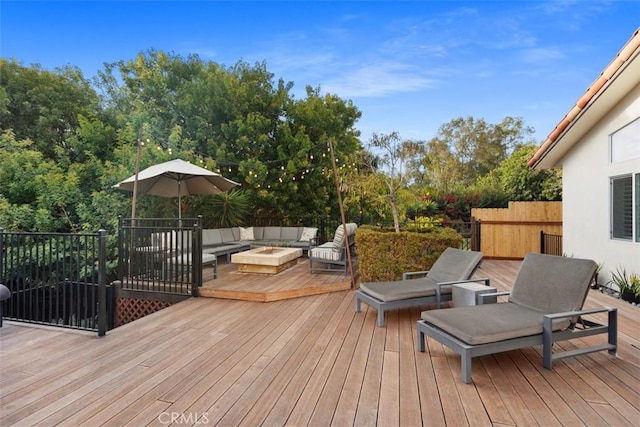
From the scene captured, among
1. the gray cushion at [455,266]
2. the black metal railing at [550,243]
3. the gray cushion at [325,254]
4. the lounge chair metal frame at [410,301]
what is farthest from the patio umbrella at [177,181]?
the black metal railing at [550,243]

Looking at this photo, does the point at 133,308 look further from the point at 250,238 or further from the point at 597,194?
the point at 597,194

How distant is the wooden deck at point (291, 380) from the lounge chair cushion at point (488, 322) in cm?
33

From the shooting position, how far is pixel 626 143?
17.4 feet

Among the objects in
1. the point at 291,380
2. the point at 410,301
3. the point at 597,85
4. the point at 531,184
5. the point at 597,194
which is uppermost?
the point at 597,85

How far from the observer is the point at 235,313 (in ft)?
14.9

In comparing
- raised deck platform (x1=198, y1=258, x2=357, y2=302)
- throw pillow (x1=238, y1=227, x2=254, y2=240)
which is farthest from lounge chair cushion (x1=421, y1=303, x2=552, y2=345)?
throw pillow (x1=238, y1=227, x2=254, y2=240)

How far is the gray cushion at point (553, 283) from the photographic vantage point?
9.77 feet

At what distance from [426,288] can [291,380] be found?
226cm

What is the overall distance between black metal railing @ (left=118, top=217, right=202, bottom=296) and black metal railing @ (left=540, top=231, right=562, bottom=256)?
8.18 metres

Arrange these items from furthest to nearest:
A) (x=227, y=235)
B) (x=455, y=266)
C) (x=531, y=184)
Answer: (x=531, y=184)
(x=227, y=235)
(x=455, y=266)

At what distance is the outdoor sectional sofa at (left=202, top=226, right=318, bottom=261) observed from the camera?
8.17 meters

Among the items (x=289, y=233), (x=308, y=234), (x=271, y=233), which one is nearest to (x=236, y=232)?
(x=271, y=233)

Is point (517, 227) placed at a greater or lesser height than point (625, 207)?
lesser

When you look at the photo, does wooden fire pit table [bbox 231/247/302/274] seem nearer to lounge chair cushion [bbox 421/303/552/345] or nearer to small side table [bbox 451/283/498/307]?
small side table [bbox 451/283/498/307]
